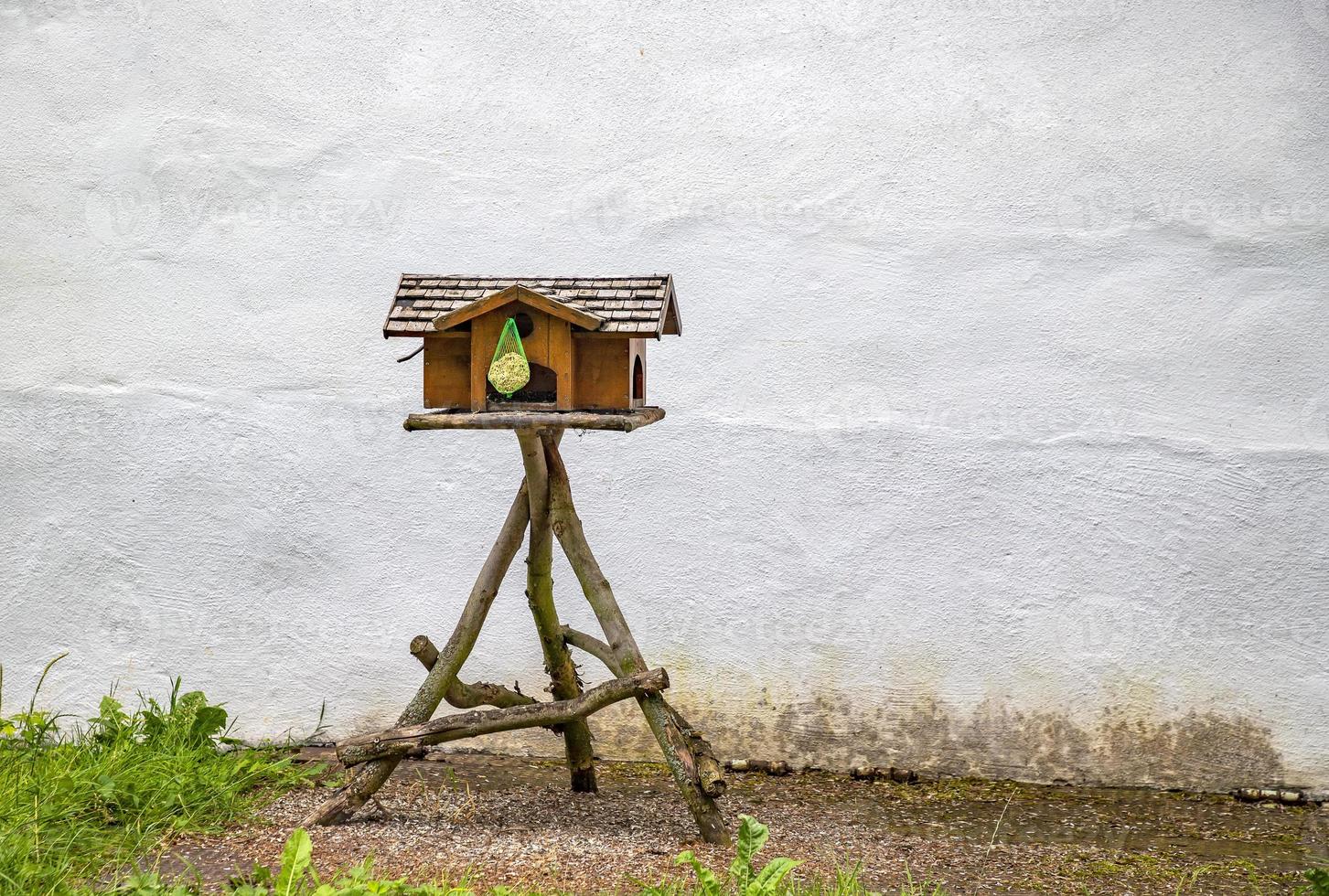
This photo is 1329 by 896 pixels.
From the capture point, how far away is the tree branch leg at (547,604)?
3426 millimetres

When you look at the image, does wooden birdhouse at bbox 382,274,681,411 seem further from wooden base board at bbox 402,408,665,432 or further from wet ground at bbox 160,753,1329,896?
wet ground at bbox 160,753,1329,896

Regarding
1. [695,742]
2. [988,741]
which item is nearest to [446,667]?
[695,742]

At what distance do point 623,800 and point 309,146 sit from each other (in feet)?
9.23

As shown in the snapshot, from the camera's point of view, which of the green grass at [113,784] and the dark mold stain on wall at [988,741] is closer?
the green grass at [113,784]

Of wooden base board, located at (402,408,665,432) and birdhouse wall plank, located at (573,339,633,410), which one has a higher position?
birdhouse wall plank, located at (573,339,633,410)

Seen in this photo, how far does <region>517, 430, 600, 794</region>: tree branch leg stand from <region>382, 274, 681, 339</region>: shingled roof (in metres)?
0.42

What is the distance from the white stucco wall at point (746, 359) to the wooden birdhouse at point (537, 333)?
108 cm

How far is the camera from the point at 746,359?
14.2ft

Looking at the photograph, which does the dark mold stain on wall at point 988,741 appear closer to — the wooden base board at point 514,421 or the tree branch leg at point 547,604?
the tree branch leg at point 547,604

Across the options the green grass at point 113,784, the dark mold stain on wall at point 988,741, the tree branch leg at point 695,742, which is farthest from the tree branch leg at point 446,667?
the dark mold stain on wall at point 988,741

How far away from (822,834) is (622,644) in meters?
0.91

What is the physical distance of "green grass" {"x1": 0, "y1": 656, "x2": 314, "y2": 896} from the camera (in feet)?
10.2

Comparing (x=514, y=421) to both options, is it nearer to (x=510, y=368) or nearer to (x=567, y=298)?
(x=510, y=368)

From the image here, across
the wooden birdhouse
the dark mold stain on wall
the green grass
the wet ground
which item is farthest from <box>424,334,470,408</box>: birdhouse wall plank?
the dark mold stain on wall
